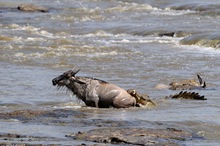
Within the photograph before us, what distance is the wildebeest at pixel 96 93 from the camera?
10.8 meters

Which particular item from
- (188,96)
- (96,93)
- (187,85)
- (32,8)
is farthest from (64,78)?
(32,8)

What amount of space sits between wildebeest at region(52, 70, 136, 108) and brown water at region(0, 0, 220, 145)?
24 cm

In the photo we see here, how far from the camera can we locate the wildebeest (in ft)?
35.6

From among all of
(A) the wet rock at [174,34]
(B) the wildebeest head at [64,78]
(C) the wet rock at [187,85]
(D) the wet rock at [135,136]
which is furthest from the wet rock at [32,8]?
(D) the wet rock at [135,136]

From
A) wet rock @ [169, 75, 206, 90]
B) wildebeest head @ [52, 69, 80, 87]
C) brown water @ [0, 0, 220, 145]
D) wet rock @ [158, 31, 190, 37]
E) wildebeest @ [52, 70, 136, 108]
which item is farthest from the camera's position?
wet rock @ [158, 31, 190, 37]

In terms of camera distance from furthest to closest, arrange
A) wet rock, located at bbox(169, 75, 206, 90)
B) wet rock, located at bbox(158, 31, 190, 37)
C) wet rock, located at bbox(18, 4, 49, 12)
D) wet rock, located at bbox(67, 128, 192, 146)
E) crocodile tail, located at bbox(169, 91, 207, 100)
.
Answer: wet rock, located at bbox(18, 4, 49, 12) < wet rock, located at bbox(158, 31, 190, 37) < wet rock, located at bbox(169, 75, 206, 90) < crocodile tail, located at bbox(169, 91, 207, 100) < wet rock, located at bbox(67, 128, 192, 146)

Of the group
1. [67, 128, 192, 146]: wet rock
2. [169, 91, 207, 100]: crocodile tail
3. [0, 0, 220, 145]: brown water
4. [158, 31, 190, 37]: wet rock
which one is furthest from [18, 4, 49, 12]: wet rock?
[67, 128, 192, 146]: wet rock

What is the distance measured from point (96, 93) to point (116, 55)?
885 cm

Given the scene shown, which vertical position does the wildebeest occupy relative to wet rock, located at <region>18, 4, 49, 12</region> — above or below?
below

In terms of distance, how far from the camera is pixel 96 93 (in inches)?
428

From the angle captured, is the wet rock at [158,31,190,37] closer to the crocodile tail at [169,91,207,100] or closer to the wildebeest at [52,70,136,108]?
the crocodile tail at [169,91,207,100]

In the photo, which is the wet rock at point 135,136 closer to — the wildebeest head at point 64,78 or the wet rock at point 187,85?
the wildebeest head at point 64,78

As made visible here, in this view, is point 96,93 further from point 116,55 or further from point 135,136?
point 116,55

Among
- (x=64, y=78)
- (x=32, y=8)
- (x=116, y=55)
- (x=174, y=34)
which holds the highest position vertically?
(x=32, y=8)
